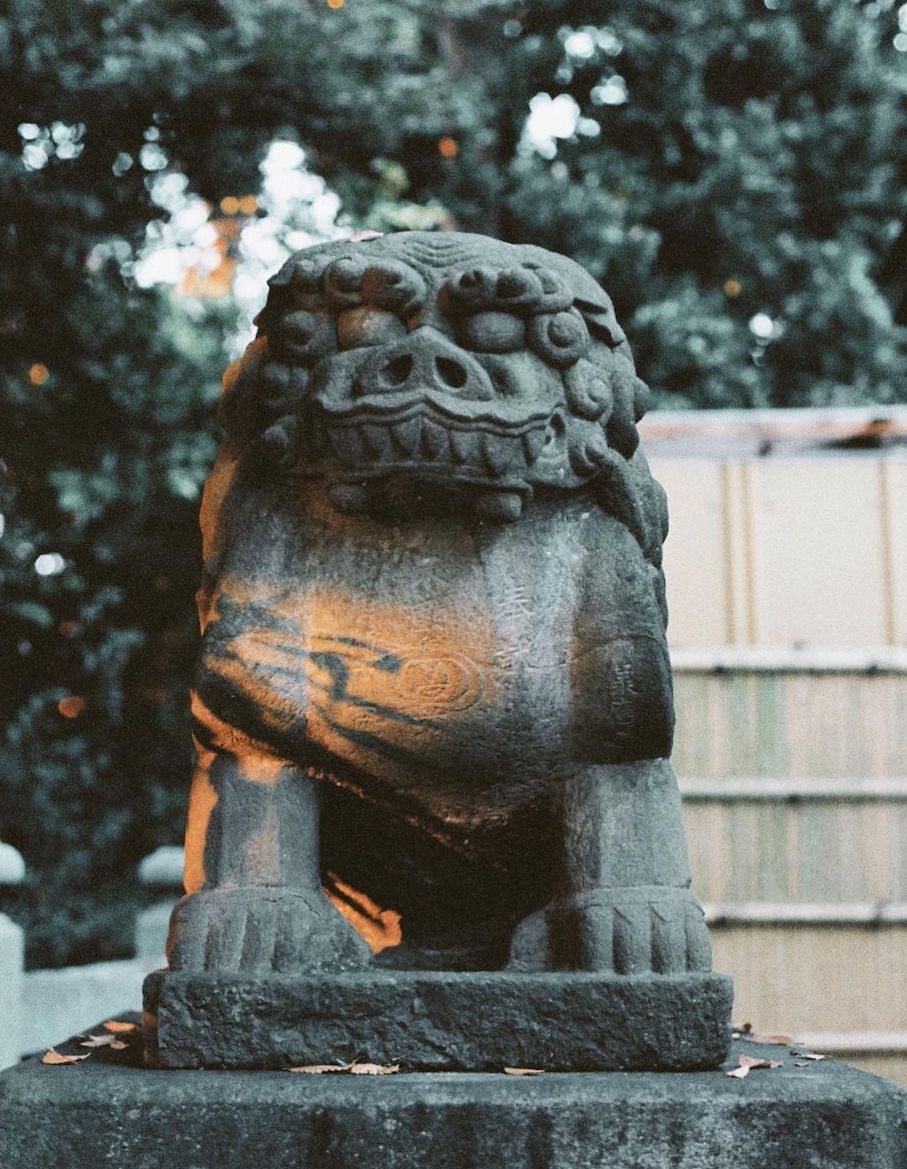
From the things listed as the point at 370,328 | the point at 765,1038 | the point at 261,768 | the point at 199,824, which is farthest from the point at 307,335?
the point at 765,1038

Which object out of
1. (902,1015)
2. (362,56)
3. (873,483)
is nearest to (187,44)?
(362,56)

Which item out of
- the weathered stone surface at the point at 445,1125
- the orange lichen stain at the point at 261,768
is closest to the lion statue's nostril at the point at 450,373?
the orange lichen stain at the point at 261,768

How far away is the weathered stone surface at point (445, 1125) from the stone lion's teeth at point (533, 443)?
93cm

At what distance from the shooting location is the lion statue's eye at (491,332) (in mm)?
2143

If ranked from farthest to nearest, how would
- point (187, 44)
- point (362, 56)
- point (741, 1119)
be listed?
point (362, 56) → point (187, 44) → point (741, 1119)

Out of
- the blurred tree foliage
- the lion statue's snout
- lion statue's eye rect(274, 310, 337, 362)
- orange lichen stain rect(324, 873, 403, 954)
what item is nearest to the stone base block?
orange lichen stain rect(324, 873, 403, 954)

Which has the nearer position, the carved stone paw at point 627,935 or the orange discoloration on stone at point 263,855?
the carved stone paw at point 627,935

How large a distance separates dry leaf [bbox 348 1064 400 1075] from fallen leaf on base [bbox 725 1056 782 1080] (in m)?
0.48

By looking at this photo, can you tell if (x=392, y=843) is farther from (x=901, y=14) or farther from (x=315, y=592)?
(x=901, y=14)

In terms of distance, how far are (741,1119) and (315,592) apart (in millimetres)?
1030

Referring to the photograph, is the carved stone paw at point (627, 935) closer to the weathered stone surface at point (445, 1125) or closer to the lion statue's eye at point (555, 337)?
the weathered stone surface at point (445, 1125)

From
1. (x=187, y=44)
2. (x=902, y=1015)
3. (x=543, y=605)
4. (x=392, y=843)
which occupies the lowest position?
(x=902, y=1015)

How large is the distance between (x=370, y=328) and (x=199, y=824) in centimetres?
86

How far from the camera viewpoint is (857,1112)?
1.84 meters
